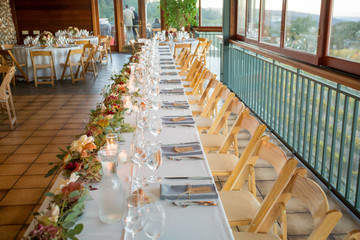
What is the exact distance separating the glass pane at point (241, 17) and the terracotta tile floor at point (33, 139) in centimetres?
327

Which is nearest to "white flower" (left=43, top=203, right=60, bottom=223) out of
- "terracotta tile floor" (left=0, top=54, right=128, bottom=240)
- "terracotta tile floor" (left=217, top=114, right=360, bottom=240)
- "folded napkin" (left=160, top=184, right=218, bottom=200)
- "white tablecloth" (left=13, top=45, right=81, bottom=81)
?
"folded napkin" (left=160, top=184, right=218, bottom=200)

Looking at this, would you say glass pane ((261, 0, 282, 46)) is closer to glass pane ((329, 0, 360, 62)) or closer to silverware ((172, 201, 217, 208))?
glass pane ((329, 0, 360, 62))

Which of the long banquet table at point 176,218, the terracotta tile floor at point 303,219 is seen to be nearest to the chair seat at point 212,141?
the terracotta tile floor at point 303,219

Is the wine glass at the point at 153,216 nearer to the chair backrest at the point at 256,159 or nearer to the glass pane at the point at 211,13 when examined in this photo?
the chair backrest at the point at 256,159

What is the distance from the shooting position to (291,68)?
15.6ft

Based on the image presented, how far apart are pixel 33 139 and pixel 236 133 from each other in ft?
10.5

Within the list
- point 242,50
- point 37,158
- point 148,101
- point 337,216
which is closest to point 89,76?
point 242,50

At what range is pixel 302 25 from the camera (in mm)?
4477

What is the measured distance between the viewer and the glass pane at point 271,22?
211 inches

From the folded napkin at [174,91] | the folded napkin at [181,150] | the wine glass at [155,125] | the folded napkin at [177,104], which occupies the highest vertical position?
the wine glass at [155,125]

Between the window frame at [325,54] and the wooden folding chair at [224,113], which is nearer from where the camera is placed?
the wooden folding chair at [224,113]

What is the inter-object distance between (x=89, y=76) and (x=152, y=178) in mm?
8547

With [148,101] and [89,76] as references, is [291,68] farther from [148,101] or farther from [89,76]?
[89,76]

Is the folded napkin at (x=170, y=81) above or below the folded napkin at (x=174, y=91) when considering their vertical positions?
above
